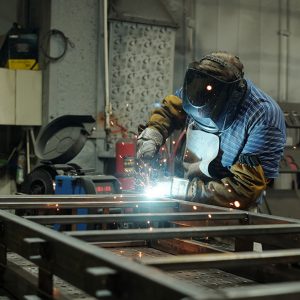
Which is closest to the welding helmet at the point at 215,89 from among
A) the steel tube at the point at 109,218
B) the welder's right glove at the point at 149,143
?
the welder's right glove at the point at 149,143

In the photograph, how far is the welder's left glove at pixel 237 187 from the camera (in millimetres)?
2904

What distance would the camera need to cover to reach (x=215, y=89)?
3.03 meters

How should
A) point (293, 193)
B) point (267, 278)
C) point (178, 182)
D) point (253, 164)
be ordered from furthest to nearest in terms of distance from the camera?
point (293, 193), point (178, 182), point (253, 164), point (267, 278)

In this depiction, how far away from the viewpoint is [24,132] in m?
7.25

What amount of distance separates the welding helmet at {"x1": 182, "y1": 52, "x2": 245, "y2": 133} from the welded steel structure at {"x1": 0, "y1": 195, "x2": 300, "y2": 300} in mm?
793

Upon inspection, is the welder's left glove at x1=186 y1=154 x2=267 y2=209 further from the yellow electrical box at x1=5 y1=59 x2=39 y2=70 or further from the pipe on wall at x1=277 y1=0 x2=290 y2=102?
the pipe on wall at x1=277 y1=0 x2=290 y2=102

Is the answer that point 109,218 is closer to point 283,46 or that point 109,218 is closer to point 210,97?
point 210,97

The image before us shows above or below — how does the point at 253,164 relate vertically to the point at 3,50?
below

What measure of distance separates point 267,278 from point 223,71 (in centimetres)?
143

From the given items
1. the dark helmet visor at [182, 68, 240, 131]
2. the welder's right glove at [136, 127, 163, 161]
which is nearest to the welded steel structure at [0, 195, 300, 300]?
the dark helmet visor at [182, 68, 240, 131]

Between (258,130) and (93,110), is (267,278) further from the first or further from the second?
(93,110)

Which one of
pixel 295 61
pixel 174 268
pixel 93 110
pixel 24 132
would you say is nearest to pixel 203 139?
pixel 174 268

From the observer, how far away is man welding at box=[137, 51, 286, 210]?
2.93m

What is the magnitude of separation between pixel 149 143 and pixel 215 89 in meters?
0.67
